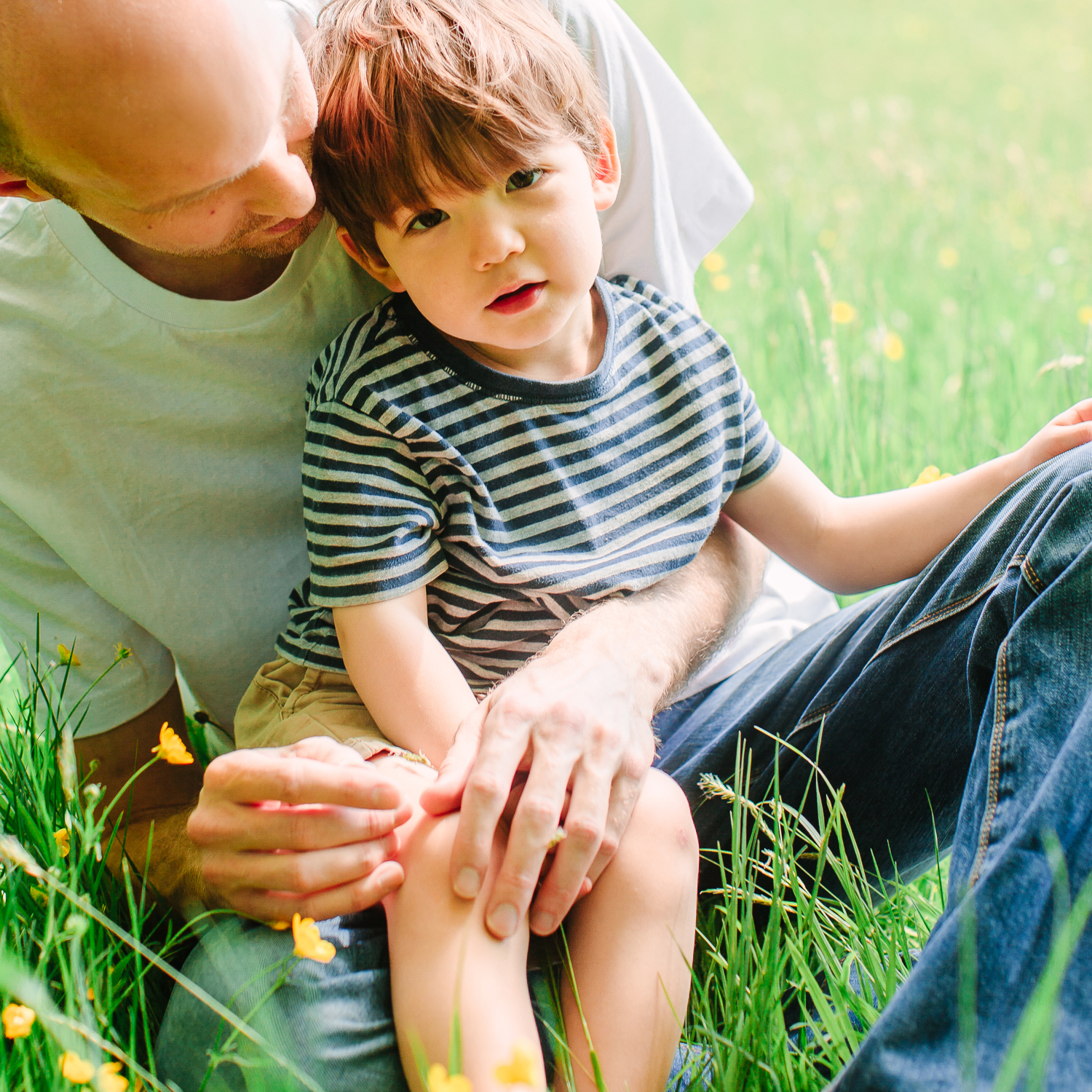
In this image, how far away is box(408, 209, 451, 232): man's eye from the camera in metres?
1.22

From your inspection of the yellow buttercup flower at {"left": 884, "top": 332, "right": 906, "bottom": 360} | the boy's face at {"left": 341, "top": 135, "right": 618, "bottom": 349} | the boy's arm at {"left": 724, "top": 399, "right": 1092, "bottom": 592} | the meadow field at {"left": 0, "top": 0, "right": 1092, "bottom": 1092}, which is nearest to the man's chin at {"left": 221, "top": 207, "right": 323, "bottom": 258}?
the boy's face at {"left": 341, "top": 135, "right": 618, "bottom": 349}

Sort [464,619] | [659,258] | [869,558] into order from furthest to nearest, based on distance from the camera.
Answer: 1. [659,258]
2. [869,558]
3. [464,619]

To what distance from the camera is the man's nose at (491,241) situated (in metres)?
1.20

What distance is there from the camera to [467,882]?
98 centimetres

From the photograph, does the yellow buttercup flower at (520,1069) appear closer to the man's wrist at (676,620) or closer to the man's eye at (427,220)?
the man's wrist at (676,620)

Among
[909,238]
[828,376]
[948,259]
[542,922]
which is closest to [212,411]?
[542,922]

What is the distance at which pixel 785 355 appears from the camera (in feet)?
8.30

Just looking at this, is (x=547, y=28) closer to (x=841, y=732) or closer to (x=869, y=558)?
(x=869, y=558)

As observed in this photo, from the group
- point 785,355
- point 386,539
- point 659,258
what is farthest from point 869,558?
point 785,355

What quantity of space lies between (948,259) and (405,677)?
2.64 m

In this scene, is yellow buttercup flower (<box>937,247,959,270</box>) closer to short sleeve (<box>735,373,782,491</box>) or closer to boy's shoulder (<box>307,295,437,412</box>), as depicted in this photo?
short sleeve (<box>735,373,782,491</box>)

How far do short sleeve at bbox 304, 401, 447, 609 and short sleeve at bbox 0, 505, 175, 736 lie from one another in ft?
1.19

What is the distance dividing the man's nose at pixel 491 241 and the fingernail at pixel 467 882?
2.19ft

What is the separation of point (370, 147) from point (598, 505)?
19.7 inches
